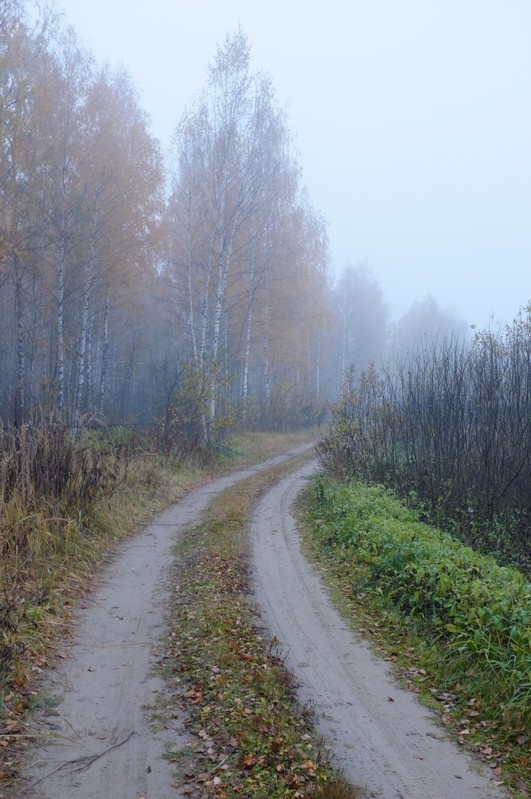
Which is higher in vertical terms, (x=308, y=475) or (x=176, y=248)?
(x=176, y=248)

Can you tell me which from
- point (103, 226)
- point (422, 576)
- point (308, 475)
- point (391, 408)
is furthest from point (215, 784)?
point (103, 226)

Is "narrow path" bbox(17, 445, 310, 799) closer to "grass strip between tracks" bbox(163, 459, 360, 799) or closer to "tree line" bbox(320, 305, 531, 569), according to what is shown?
"grass strip between tracks" bbox(163, 459, 360, 799)

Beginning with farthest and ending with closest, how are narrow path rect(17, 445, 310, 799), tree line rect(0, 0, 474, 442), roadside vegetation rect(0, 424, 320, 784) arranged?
1. tree line rect(0, 0, 474, 442)
2. roadside vegetation rect(0, 424, 320, 784)
3. narrow path rect(17, 445, 310, 799)

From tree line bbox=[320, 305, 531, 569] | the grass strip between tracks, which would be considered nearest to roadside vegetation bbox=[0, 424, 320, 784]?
the grass strip between tracks

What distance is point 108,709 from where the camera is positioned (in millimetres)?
5215

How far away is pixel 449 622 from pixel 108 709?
3.61 metres

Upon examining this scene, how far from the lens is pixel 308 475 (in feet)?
66.9

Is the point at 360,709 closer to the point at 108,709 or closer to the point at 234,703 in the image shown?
the point at 234,703

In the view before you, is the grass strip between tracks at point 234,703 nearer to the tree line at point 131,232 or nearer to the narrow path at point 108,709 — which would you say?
the narrow path at point 108,709

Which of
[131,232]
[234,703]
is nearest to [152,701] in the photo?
[234,703]

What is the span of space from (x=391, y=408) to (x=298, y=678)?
470 inches

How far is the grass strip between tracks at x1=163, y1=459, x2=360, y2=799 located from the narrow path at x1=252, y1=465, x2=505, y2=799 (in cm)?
19

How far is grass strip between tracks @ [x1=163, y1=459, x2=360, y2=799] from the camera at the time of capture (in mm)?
4230

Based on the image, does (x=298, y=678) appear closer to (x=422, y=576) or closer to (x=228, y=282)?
(x=422, y=576)
